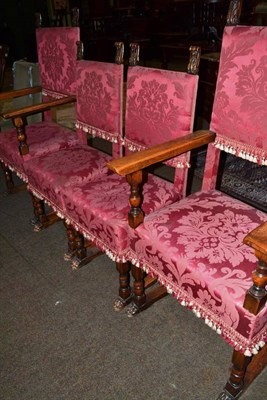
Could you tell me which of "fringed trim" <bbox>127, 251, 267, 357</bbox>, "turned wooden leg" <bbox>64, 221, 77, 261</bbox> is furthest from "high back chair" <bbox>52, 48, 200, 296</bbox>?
"fringed trim" <bbox>127, 251, 267, 357</bbox>

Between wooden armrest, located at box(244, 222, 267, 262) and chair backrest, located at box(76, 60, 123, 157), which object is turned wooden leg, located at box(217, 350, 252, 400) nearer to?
wooden armrest, located at box(244, 222, 267, 262)

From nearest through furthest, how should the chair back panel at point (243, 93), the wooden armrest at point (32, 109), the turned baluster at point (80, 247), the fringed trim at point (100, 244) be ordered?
the chair back panel at point (243, 93), the fringed trim at point (100, 244), the turned baluster at point (80, 247), the wooden armrest at point (32, 109)

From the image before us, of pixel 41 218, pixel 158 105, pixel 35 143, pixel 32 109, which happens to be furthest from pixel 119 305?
pixel 32 109

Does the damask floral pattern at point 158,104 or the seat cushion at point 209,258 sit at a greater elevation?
the damask floral pattern at point 158,104

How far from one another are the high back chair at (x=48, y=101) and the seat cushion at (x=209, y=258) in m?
1.18

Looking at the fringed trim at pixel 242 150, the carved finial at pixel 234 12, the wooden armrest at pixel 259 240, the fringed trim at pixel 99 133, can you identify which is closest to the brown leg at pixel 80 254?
the fringed trim at pixel 99 133

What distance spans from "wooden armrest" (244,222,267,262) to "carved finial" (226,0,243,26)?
1.01 meters

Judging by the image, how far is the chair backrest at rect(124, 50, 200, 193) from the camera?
5.33 feet

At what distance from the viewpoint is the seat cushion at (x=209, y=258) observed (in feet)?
3.84

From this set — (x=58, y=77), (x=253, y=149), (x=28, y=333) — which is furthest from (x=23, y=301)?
(x=58, y=77)

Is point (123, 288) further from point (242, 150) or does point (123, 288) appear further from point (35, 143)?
point (35, 143)

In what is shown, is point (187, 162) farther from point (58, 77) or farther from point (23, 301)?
point (58, 77)

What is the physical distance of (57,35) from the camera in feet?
8.13

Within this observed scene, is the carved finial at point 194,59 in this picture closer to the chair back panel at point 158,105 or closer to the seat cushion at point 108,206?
the chair back panel at point 158,105
